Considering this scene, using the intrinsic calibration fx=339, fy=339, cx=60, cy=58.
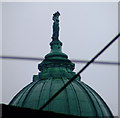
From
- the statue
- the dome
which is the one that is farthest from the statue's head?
the dome

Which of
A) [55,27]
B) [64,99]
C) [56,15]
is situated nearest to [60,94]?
[64,99]

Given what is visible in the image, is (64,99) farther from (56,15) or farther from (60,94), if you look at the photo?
(56,15)

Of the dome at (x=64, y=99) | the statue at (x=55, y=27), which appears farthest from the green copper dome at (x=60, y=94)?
the statue at (x=55, y=27)

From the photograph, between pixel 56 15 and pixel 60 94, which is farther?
pixel 56 15

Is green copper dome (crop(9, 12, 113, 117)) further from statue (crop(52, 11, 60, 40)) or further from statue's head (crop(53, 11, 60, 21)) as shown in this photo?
statue's head (crop(53, 11, 60, 21))

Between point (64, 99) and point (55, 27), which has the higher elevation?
point (55, 27)

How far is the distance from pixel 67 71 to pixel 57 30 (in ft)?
20.6

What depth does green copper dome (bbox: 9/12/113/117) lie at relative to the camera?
3156 centimetres

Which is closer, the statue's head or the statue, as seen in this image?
the statue

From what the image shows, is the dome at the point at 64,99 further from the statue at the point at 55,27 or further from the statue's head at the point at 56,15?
the statue's head at the point at 56,15

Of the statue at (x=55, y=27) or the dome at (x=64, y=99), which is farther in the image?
the statue at (x=55, y=27)

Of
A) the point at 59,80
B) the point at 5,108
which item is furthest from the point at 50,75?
the point at 5,108

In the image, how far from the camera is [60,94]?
32.4m

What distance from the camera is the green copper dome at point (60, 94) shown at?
3156cm
